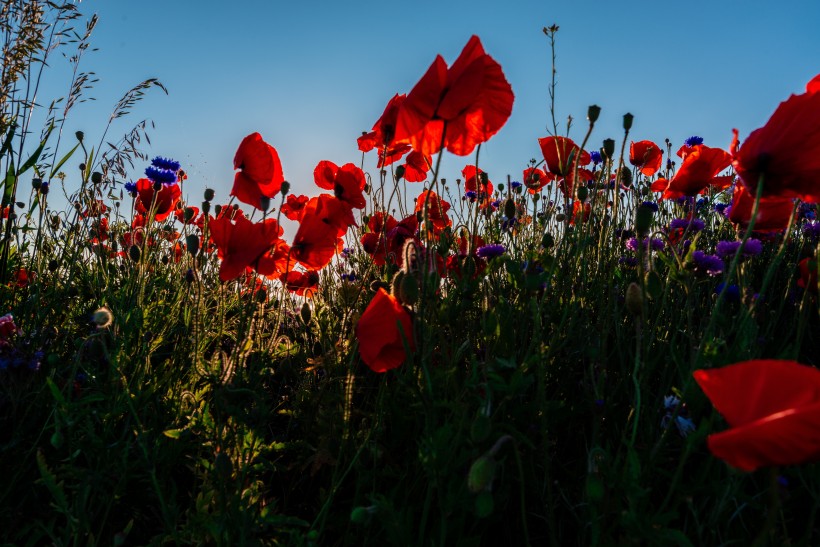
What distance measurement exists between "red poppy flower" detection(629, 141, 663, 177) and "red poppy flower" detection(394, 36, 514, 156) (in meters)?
1.31

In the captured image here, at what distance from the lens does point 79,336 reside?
8.12 feet

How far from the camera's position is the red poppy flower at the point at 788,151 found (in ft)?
3.43

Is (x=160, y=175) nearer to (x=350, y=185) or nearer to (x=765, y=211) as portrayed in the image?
(x=350, y=185)

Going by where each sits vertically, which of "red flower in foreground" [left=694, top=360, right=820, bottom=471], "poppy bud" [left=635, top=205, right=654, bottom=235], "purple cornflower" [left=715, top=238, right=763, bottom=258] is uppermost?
"poppy bud" [left=635, top=205, right=654, bottom=235]

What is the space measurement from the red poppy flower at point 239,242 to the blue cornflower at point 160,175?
4.44 ft

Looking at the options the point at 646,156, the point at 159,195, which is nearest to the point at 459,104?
the point at 646,156

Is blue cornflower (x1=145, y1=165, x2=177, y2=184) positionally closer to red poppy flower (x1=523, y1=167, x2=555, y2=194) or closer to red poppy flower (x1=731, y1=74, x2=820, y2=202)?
red poppy flower (x1=523, y1=167, x2=555, y2=194)

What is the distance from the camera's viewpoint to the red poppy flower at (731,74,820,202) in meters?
1.05

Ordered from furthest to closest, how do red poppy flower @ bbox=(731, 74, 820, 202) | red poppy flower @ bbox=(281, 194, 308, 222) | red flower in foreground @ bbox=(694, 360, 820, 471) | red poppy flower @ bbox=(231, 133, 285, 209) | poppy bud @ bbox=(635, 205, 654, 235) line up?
1. red poppy flower @ bbox=(281, 194, 308, 222)
2. red poppy flower @ bbox=(231, 133, 285, 209)
3. poppy bud @ bbox=(635, 205, 654, 235)
4. red poppy flower @ bbox=(731, 74, 820, 202)
5. red flower in foreground @ bbox=(694, 360, 820, 471)

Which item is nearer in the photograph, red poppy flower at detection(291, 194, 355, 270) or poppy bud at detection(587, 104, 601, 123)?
poppy bud at detection(587, 104, 601, 123)

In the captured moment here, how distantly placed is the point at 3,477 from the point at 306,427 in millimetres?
825

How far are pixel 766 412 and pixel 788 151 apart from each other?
2.01ft

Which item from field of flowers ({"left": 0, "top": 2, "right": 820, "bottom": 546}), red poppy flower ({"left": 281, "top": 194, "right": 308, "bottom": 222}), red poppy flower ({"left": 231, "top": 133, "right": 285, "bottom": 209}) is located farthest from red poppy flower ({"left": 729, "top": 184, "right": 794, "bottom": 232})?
red poppy flower ({"left": 281, "top": 194, "right": 308, "bottom": 222})

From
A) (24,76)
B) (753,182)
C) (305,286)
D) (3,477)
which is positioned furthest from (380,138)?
(24,76)
